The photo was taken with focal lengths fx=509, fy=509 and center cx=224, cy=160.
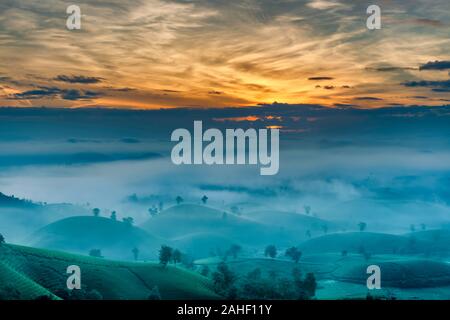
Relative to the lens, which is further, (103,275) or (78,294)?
(103,275)

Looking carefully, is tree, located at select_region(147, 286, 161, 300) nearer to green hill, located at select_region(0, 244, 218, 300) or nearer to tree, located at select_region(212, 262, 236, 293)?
green hill, located at select_region(0, 244, 218, 300)

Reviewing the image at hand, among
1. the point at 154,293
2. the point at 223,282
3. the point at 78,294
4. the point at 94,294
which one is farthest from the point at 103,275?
the point at 223,282

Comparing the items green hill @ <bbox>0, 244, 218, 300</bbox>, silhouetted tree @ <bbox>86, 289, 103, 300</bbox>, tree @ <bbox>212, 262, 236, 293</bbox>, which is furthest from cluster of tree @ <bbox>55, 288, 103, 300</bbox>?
tree @ <bbox>212, 262, 236, 293</bbox>

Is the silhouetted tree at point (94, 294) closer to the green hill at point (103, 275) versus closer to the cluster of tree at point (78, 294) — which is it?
the cluster of tree at point (78, 294)

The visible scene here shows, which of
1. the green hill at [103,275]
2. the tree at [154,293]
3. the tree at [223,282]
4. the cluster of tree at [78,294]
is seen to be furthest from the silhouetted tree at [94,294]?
the tree at [223,282]

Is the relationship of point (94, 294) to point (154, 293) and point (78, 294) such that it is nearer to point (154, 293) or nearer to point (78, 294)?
Answer: point (78, 294)
